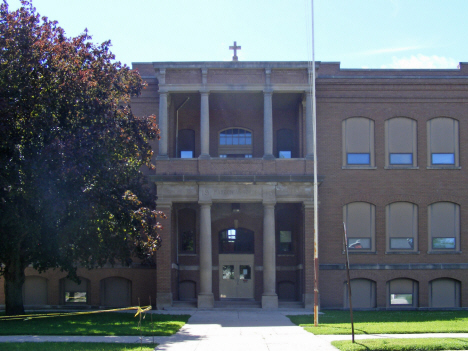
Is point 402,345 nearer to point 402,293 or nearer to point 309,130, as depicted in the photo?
point 309,130

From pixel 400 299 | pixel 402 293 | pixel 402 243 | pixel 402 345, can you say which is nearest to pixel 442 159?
pixel 402 243

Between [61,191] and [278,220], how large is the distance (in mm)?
13991

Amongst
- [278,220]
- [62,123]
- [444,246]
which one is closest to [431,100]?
[444,246]

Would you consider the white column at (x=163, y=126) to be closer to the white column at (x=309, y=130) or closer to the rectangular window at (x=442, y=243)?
the white column at (x=309, y=130)

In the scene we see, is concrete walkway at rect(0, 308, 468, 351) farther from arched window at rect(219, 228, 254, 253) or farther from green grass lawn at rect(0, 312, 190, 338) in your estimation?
arched window at rect(219, 228, 254, 253)

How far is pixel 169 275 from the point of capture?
26938 millimetres

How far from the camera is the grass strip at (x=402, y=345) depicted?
47.0ft

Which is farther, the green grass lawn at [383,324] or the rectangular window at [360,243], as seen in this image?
the rectangular window at [360,243]

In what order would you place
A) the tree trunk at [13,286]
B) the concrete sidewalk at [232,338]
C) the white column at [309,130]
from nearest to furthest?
the concrete sidewalk at [232,338]
the tree trunk at [13,286]
the white column at [309,130]

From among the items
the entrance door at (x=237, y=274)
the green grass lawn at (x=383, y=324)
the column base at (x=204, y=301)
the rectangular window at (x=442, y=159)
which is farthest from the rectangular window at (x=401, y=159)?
the column base at (x=204, y=301)

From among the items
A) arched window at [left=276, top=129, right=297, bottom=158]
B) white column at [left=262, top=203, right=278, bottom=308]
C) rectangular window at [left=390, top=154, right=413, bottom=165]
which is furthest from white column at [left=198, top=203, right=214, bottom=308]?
rectangular window at [left=390, top=154, right=413, bottom=165]

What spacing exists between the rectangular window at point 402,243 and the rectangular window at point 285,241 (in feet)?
17.0

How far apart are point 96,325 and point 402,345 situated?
409 inches

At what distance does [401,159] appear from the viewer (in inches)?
1176
